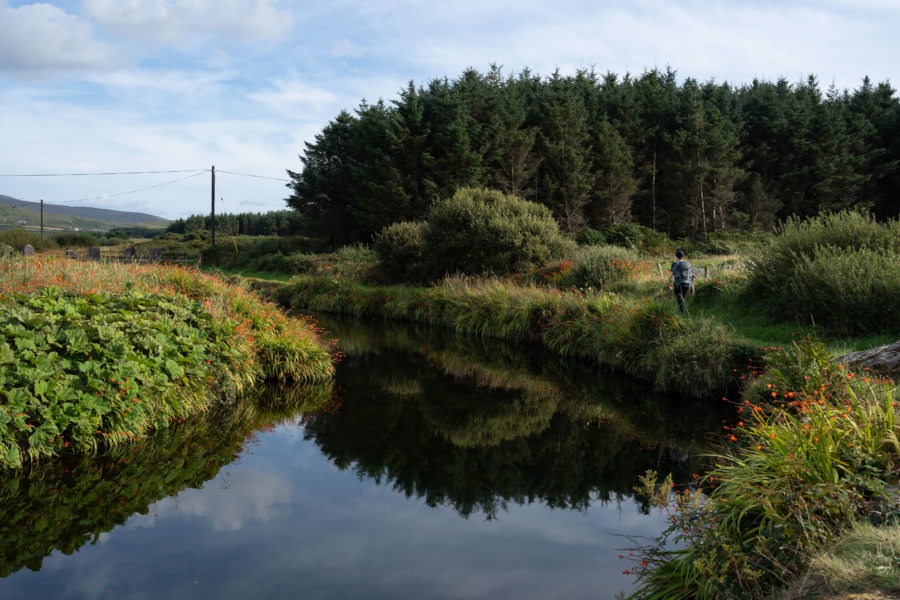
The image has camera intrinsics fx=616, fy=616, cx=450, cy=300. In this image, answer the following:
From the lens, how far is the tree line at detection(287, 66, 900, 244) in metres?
41.0

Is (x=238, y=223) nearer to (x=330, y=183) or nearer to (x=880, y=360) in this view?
→ (x=330, y=183)

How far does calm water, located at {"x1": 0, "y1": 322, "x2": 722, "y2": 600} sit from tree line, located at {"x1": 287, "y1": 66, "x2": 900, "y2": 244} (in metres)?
29.9

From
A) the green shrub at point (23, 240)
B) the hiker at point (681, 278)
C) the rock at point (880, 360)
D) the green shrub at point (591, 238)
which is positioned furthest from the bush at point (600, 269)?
the green shrub at point (23, 240)

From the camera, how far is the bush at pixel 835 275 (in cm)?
1138

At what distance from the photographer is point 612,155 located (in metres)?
42.7

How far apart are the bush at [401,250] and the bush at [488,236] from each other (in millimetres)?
1498

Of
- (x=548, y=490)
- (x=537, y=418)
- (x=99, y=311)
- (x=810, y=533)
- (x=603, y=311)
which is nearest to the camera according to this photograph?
(x=810, y=533)

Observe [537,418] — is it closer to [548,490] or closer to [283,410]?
[548,490]

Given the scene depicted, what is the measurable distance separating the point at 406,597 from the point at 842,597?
3.16 metres

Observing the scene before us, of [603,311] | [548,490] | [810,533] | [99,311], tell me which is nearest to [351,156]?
[603,311]

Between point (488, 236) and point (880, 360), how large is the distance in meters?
15.3

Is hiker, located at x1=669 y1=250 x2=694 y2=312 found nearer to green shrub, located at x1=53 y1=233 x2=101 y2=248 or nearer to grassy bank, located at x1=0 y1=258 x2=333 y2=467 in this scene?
grassy bank, located at x1=0 y1=258 x2=333 y2=467

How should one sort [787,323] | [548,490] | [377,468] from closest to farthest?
[548,490], [377,468], [787,323]

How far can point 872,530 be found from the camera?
12.3 ft
